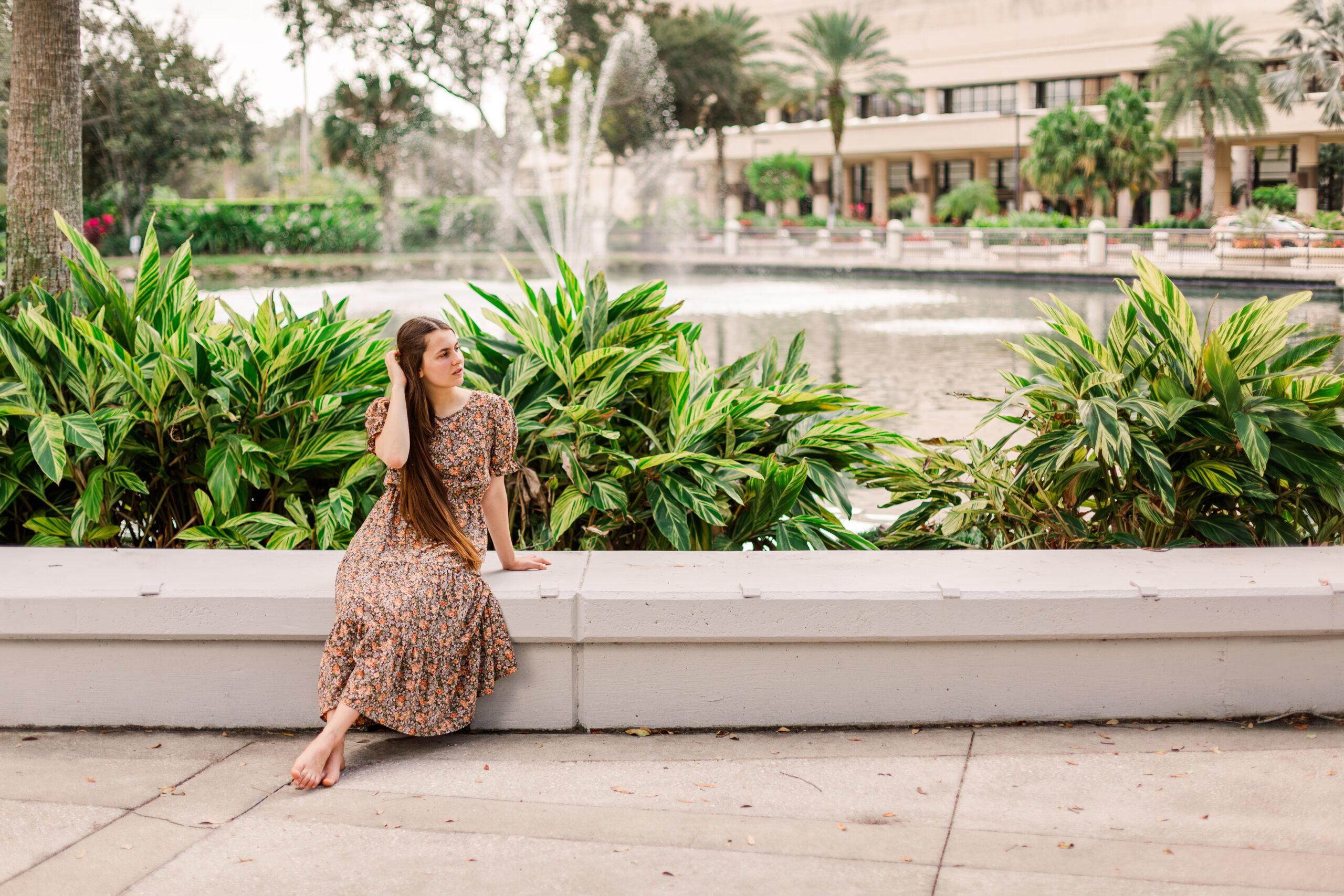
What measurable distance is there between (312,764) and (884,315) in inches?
791

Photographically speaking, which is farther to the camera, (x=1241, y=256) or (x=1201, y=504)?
(x=1241, y=256)

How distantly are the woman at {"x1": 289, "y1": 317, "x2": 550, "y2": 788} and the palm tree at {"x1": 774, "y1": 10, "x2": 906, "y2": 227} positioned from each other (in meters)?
48.7

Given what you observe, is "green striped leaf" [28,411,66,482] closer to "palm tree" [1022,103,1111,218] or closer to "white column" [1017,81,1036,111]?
"palm tree" [1022,103,1111,218]

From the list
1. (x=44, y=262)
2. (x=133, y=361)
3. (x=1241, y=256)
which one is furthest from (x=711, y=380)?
(x=1241, y=256)

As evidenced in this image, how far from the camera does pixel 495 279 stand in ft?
106

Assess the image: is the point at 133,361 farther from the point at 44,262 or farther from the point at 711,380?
the point at 711,380

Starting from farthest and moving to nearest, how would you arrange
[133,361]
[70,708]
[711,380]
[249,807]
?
[711,380] → [133,361] → [70,708] → [249,807]

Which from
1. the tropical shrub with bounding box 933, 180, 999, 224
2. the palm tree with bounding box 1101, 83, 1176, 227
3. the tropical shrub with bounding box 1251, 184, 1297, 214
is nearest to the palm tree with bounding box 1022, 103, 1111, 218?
the palm tree with bounding box 1101, 83, 1176, 227

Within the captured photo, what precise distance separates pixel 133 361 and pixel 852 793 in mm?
2700

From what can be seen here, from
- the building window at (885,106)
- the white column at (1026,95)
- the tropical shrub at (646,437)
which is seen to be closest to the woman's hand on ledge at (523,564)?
the tropical shrub at (646,437)

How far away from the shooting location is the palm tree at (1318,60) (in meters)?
39.1

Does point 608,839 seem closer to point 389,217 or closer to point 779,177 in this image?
point 389,217

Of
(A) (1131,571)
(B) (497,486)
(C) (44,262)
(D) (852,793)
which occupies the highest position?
(C) (44,262)

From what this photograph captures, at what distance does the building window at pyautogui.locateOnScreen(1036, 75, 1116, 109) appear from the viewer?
5938cm
